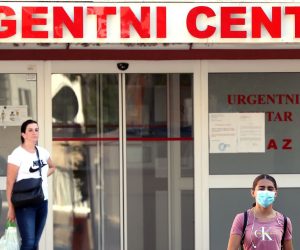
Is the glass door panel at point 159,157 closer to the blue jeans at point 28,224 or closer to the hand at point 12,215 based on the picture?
the blue jeans at point 28,224

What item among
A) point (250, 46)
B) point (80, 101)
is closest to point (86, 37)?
point (80, 101)

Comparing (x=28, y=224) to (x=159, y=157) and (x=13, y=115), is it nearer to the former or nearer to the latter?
(x=13, y=115)

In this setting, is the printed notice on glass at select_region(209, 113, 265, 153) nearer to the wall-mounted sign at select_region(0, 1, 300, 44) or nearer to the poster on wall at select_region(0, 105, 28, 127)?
the wall-mounted sign at select_region(0, 1, 300, 44)

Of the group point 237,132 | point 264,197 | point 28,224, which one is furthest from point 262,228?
point 237,132

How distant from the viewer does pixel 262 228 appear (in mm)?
4605

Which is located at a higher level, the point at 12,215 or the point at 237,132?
the point at 237,132

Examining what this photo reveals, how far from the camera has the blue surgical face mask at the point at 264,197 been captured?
4.63 metres

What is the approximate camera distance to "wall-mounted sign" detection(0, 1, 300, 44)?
6.87m

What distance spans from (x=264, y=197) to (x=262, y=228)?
0.20m

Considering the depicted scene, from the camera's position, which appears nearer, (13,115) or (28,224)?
(28,224)

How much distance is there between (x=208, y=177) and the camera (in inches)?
318

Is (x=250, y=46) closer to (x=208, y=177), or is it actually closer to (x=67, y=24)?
(x=208, y=177)

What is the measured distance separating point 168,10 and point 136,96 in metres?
1.53

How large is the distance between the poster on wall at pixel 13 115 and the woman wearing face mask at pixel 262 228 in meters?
3.95
